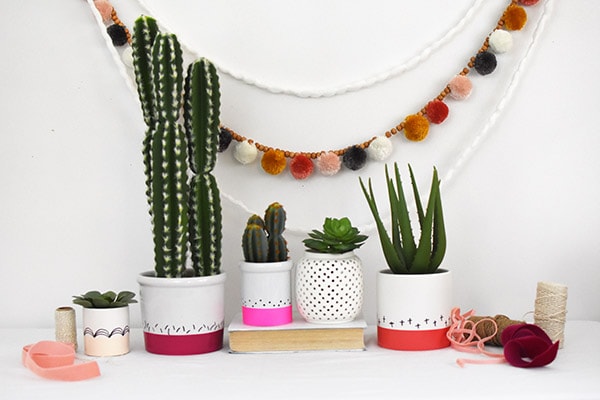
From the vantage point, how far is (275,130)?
1335mm

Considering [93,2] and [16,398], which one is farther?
[93,2]

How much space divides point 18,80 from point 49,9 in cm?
15

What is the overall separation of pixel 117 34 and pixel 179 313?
0.56 metres

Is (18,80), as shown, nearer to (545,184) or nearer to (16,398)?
(16,398)

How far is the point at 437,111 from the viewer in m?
1.30

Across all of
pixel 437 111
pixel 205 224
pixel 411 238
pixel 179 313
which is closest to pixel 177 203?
pixel 205 224

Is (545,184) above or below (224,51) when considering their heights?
below

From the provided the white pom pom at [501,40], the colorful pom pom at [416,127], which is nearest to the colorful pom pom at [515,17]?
the white pom pom at [501,40]

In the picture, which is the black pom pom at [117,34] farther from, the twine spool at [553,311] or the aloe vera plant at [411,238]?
the twine spool at [553,311]

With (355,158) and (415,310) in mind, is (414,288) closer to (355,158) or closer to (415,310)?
(415,310)

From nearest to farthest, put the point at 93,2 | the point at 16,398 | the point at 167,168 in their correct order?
the point at 16,398, the point at 167,168, the point at 93,2

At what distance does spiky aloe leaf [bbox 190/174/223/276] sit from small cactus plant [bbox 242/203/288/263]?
5 cm

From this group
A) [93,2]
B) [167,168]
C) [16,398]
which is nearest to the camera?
[16,398]

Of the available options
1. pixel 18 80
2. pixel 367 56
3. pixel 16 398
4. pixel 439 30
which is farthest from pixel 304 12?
pixel 16 398
